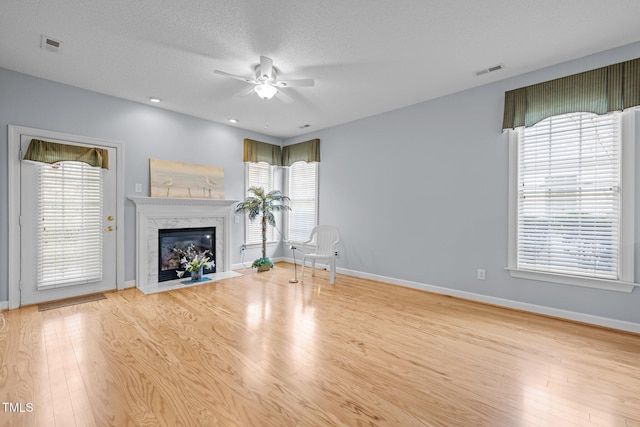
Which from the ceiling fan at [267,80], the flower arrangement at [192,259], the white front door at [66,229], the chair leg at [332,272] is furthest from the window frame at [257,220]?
the ceiling fan at [267,80]

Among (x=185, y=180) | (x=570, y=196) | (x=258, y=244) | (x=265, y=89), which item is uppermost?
(x=265, y=89)

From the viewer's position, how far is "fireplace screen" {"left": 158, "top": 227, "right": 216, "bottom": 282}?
459 centimetres

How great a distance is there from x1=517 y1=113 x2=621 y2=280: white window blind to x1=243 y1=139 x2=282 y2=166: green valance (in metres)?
4.37

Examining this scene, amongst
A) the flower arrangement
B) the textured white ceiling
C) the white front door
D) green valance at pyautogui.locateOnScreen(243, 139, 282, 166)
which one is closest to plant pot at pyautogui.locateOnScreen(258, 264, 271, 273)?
the flower arrangement

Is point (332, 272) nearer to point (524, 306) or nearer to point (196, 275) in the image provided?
point (196, 275)

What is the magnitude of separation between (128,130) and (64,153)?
2.84 feet

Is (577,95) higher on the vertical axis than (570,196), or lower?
higher

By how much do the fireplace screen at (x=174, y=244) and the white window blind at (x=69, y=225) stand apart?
802 millimetres

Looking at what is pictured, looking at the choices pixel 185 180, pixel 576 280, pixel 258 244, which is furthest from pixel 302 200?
pixel 576 280

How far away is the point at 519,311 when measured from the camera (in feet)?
11.1

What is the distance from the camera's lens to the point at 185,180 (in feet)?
15.8

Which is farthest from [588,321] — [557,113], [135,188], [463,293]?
[135,188]

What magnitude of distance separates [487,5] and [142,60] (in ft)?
10.9

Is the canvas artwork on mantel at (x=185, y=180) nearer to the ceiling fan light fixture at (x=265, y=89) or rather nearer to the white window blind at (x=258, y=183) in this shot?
the white window blind at (x=258, y=183)
